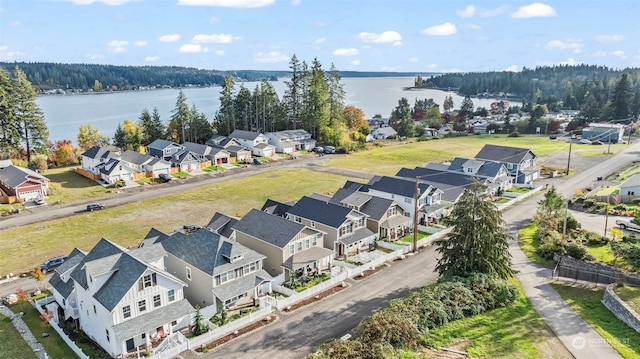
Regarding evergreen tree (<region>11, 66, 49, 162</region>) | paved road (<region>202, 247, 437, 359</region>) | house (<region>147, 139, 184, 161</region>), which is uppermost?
evergreen tree (<region>11, 66, 49, 162</region>)

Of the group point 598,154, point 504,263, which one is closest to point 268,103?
point 598,154

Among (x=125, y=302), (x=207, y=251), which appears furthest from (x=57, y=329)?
(x=207, y=251)

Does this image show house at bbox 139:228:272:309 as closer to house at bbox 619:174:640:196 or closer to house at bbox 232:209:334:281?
house at bbox 232:209:334:281

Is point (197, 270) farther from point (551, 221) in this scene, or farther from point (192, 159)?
point (192, 159)

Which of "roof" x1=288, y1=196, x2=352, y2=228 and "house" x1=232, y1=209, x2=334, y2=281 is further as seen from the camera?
"roof" x1=288, y1=196, x2=352, y2=228

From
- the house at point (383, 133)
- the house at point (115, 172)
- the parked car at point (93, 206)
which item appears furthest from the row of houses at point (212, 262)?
the house at point (383, 133)

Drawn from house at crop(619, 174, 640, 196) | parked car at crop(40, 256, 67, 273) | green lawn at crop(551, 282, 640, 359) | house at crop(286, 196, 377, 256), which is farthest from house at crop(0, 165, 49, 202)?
house at crop(619, 174, 640, 196)
